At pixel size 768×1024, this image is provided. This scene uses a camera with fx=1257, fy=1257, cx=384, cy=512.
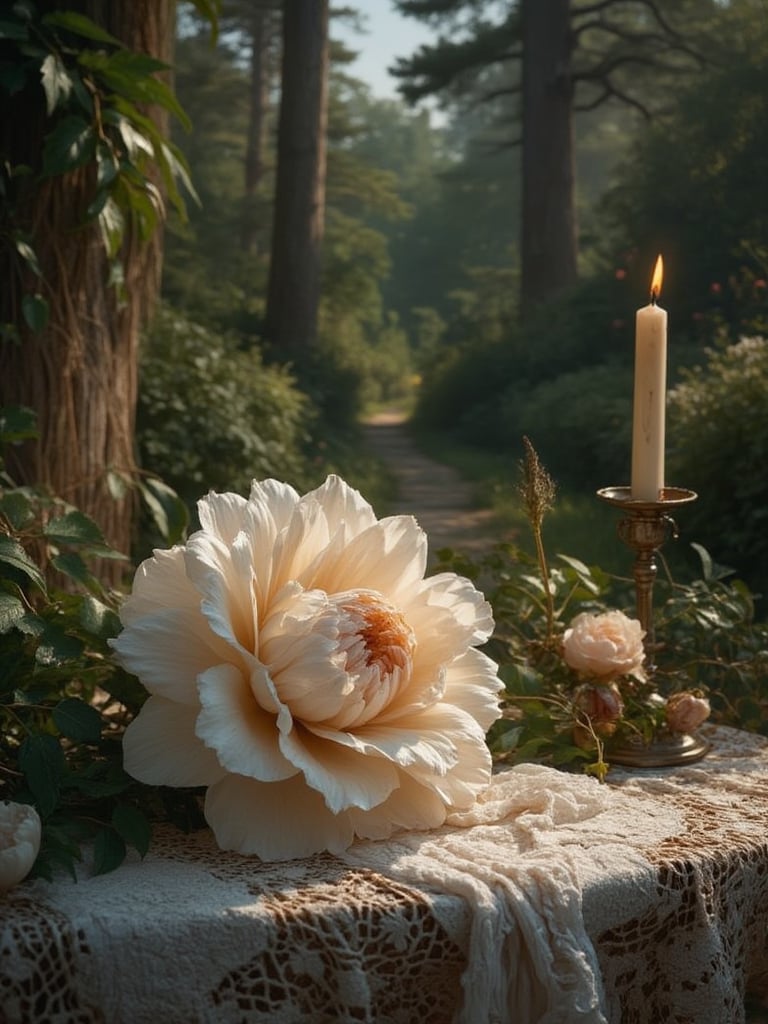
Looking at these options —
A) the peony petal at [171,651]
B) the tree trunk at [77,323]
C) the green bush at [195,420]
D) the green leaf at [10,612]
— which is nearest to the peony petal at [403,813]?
the peony petal at [171,651]

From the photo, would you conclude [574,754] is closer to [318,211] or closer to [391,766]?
[391,766]

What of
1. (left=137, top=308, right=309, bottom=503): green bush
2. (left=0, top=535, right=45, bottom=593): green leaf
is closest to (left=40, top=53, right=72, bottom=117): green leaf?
(left=0, top=535, right=45, bottom=593): green leaf

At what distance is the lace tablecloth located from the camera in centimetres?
108

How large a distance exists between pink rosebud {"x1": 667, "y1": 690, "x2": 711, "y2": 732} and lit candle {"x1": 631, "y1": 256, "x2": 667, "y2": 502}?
0.86 feet

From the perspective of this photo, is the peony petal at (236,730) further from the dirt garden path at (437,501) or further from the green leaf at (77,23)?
the dirt garden path at (437,501)

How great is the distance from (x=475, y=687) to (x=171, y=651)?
343mm

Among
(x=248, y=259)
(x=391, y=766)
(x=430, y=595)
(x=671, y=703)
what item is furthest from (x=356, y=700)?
(x=248, y=259)

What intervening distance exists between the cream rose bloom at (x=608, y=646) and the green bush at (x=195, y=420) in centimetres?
512

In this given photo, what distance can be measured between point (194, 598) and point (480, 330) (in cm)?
1536

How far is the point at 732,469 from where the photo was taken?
546cm

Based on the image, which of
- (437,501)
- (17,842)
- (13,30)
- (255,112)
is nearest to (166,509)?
(13,30)

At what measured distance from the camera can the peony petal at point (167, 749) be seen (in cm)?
124

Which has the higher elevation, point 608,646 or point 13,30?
point 13,30

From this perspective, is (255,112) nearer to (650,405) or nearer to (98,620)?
(650,405)
